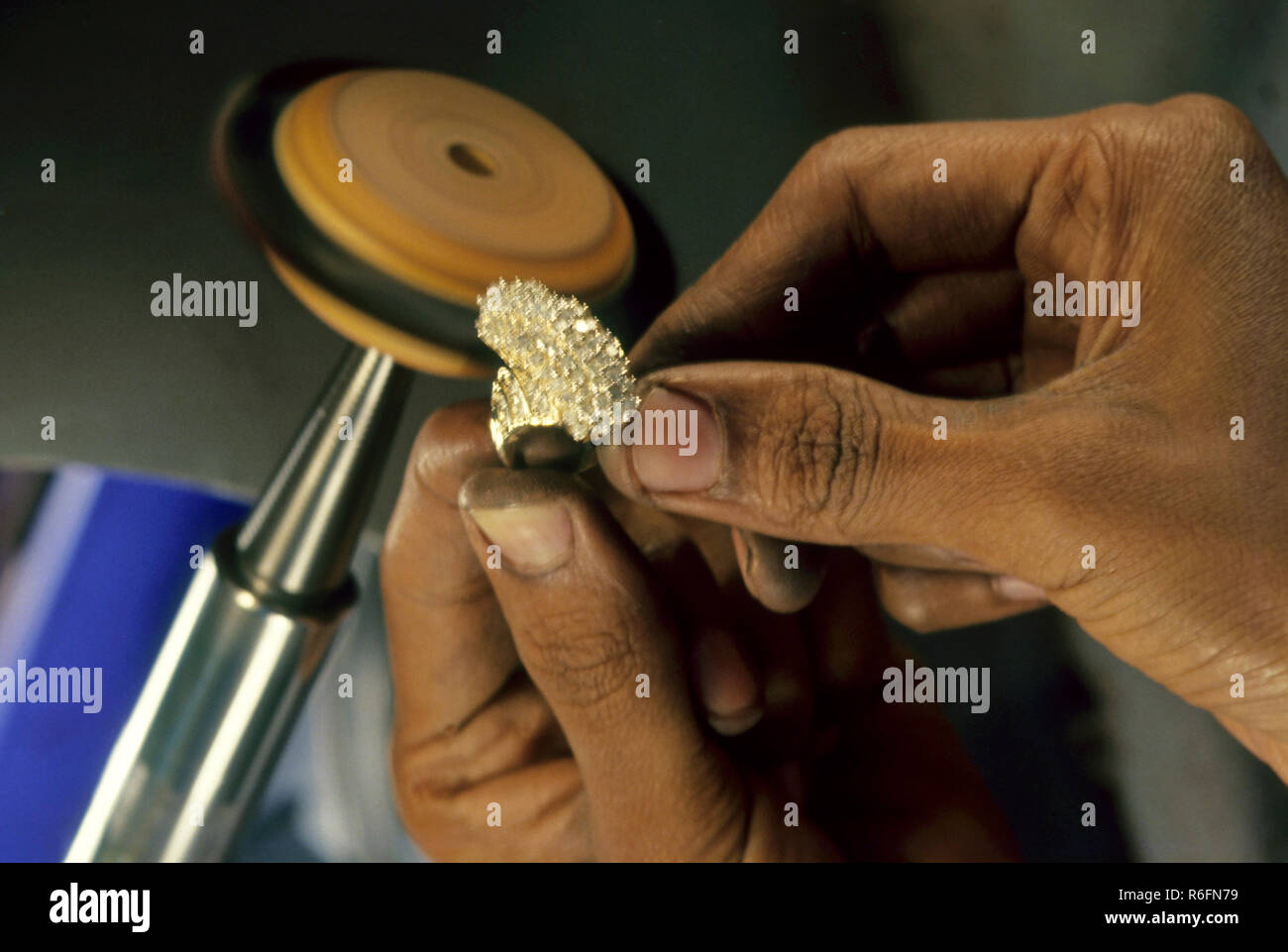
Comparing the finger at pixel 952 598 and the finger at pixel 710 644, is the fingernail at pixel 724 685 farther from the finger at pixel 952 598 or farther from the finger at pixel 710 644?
the finger at pixel 952 598

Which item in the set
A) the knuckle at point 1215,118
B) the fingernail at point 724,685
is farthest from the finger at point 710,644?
the knuckle at point 1215,118

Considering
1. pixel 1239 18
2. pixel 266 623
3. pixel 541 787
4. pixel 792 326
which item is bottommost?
pixel 541 787

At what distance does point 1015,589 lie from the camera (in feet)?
1.61

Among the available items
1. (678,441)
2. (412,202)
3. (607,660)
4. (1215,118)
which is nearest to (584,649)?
(607,660)

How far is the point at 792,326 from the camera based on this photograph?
46 centimetres

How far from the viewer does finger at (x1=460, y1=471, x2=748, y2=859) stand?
1.18ft

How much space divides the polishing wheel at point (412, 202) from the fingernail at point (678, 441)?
0.12 m

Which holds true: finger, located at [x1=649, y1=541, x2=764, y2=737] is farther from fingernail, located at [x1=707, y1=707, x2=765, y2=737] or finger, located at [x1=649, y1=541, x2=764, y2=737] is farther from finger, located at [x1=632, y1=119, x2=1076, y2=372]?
finger, located at [x1=632, y1=119, x2=1076, y2=372]

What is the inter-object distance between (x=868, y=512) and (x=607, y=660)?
0.44 ft

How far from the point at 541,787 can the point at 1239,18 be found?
0.58 meters

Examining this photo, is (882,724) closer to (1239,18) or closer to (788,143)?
(788,143)

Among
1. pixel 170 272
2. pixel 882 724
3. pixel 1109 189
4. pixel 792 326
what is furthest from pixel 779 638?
pixel 170 272

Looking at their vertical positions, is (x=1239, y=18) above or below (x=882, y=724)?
above

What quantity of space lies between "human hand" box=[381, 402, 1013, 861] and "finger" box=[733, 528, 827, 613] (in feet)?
0.15
